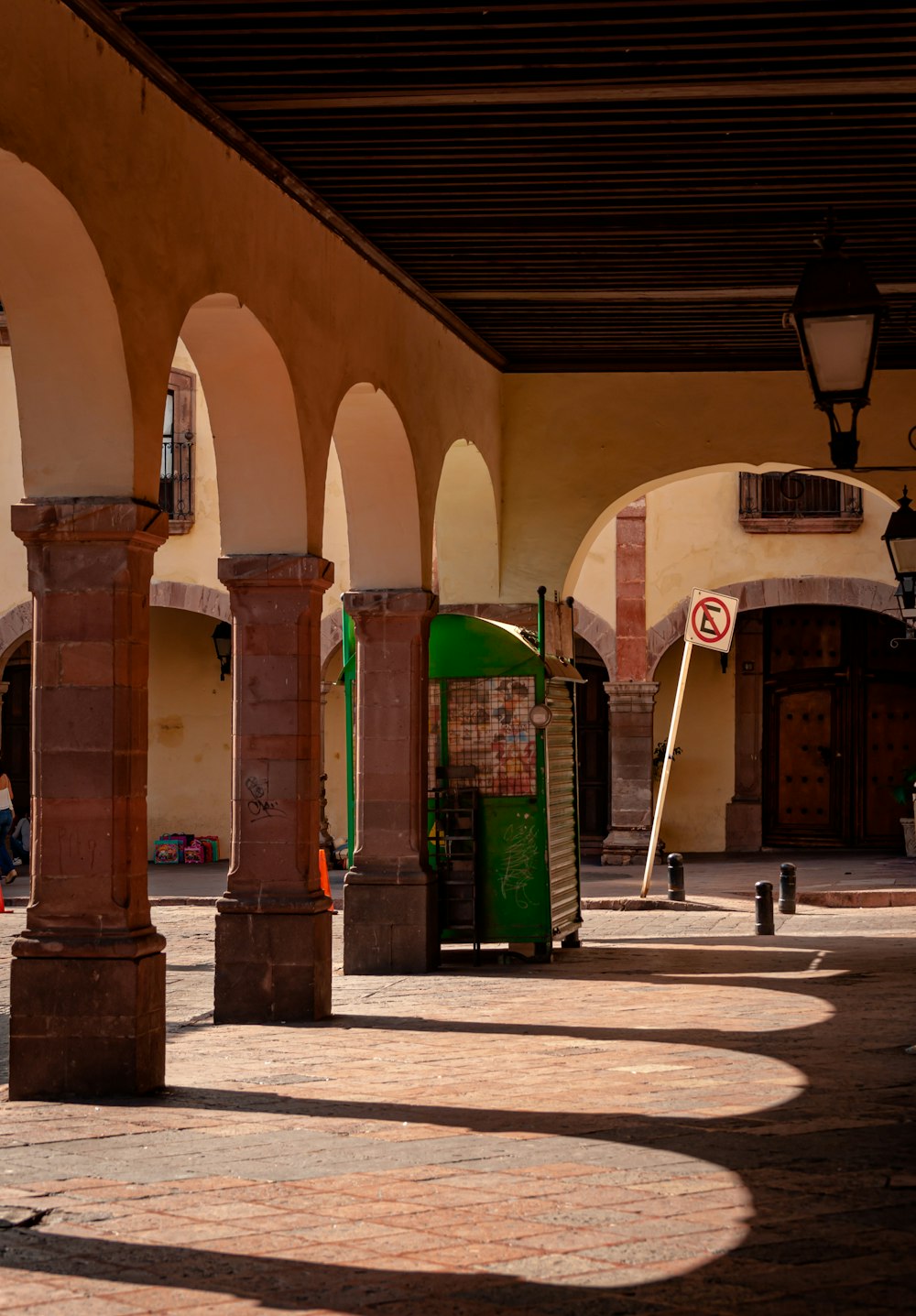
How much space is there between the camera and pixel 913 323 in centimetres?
1205

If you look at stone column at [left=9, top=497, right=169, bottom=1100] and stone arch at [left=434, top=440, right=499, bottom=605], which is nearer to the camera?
stone column at [left=9, top=497, right=169, bottom=1100]

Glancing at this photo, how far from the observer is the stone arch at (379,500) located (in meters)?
11.3

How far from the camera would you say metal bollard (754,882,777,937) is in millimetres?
14312

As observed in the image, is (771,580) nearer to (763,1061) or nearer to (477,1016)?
(477,1016)

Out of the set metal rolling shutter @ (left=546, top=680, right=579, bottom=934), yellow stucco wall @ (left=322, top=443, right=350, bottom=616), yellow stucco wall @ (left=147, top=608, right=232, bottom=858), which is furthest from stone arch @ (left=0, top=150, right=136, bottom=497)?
yellow stucco wall @ (left=147, top=608, right=232, bottom=858)

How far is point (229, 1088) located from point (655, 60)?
14.2 feet

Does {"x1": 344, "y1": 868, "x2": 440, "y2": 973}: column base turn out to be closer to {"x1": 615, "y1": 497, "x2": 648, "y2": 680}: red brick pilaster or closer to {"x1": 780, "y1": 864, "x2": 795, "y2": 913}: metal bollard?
{"x1": 780, "y1": 864, "x2": 795, "y2": 913}: metal bollard

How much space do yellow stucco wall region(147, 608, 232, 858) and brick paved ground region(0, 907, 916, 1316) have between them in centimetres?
1454

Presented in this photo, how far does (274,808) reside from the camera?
960 cm

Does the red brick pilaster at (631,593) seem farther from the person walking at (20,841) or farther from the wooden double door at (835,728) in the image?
the person walking at (20,841)

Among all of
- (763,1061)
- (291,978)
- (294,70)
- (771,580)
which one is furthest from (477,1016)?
(771,580)

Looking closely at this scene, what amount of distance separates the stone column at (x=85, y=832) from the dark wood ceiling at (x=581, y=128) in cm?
184

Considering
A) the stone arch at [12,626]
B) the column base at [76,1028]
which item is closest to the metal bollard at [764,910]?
the column base at [76,1028]

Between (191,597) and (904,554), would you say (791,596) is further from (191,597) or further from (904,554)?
(904,554)
